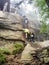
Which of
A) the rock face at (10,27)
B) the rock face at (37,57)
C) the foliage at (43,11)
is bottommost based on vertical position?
the rock face at (37,57)

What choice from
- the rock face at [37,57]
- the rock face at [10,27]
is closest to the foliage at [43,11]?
the rock face at [10,27]

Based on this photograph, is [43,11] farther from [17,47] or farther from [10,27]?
[10,27]

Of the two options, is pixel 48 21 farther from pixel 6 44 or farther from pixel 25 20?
→ pixel 25 20

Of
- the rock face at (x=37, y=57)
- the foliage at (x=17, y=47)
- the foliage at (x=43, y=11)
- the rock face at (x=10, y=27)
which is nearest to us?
the rock face at (x=37, y=57)

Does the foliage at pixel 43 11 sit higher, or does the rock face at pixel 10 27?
the foliage at pixel 43 11

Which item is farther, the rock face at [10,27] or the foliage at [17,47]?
the rock face at [10,27]

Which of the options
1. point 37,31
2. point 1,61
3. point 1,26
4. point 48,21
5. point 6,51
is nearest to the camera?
point 1,61

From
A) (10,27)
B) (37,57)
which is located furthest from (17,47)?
(10,27)

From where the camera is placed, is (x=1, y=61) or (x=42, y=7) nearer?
(x=1, y=61)

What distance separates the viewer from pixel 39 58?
10.6 m

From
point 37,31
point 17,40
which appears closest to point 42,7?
point 17,40

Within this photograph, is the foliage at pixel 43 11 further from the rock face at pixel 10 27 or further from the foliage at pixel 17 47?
the rock face at pixel 10 27

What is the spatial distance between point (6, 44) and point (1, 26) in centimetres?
229

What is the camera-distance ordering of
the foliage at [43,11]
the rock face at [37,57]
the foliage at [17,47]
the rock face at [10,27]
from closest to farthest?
the rock face at [37,57] → the foliage at [17,47] → the foliage at [43,11] → the rock face at [10,27]
